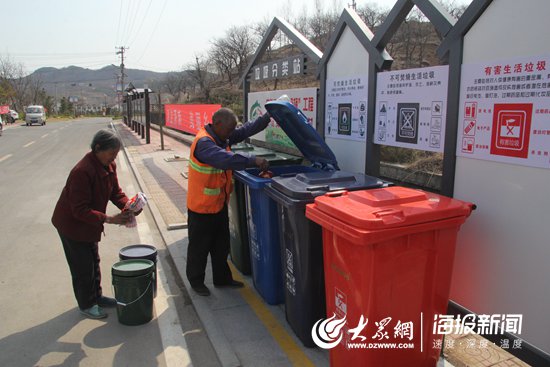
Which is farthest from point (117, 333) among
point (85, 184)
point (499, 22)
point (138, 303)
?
point (499, 22)

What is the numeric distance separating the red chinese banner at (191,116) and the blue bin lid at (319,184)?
956cm

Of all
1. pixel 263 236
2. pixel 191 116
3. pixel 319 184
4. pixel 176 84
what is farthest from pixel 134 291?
pixel 176 84

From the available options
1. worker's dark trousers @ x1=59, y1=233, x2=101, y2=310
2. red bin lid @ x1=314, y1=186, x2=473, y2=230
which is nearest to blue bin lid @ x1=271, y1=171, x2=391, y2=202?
red bin lid @ x1=314, y1=186, x2=473, y2=230

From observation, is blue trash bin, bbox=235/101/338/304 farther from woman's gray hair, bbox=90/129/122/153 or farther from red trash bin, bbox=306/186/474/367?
woman's gray hair, bbox=90/129/122/153

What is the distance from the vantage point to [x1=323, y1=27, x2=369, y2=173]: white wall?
4.23 meters

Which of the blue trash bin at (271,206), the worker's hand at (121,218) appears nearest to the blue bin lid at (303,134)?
the blue trash bin at (271,206)

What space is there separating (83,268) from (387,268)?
8.90ft

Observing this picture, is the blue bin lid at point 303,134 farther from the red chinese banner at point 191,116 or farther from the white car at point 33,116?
the white car at point 33,116

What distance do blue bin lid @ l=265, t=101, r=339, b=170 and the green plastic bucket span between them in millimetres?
1846

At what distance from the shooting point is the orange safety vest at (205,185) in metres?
4.02

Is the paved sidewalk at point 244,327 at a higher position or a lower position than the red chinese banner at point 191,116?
lower

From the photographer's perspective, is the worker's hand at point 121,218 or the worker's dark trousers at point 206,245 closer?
the worker's hand at point 121,218

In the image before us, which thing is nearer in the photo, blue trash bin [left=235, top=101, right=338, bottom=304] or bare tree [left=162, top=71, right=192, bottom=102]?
blue trash bin [left=235, top=101, right=338, bottom=304]

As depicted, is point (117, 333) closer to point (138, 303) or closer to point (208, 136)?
point (138, 303)
